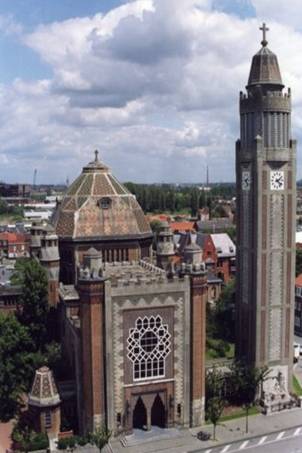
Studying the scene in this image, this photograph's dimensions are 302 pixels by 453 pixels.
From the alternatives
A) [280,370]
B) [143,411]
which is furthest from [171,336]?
[280,370]

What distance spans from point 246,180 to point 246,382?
20.2m

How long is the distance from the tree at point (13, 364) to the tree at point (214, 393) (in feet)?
55.8

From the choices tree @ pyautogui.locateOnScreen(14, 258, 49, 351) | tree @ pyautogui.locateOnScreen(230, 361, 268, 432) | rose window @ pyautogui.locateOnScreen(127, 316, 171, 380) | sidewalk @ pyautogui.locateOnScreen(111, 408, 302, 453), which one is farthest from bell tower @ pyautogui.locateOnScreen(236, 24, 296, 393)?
tree @ pyautogui.locateOnScreen(14, 258, 49, 351)

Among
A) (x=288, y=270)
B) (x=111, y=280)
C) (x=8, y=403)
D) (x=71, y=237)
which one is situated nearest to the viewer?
(x=111, y=280)

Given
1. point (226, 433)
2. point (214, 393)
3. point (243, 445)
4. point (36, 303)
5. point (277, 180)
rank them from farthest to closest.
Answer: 1. point (36, 303)
2. point (277, 180)
3. point (214, 393)
4. point (226, 433)
5. point (243, 445)

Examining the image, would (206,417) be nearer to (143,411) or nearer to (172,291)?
(143,411)

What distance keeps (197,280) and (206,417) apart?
1308 cm

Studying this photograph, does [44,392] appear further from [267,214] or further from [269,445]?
[267,214]

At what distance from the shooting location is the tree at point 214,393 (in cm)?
4509

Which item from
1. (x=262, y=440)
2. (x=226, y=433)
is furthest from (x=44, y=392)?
(x=262, y=440)

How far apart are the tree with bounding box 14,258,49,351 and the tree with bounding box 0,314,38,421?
2111 millimetres

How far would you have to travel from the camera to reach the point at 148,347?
148ft

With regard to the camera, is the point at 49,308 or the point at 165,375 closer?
the point at 165,375

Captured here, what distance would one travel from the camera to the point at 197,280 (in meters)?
46.1
